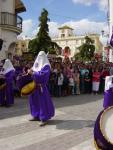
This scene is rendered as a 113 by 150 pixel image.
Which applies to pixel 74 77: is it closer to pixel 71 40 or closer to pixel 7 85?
pixel 7 85

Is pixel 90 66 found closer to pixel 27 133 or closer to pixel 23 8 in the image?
pixel 27 133

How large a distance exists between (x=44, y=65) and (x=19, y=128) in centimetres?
165

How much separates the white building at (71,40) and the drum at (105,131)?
9637 centimetres

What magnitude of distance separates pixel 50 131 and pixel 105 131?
429 centimetres

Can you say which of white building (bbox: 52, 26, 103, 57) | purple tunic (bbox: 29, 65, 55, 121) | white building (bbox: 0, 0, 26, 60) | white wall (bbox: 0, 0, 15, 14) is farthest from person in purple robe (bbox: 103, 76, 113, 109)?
white building (bbox: 52, 26, 103, 57)

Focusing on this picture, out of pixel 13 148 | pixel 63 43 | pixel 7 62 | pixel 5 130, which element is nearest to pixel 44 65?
pixel 5 130

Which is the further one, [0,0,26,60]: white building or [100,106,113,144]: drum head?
[0,0,26,60]: white building

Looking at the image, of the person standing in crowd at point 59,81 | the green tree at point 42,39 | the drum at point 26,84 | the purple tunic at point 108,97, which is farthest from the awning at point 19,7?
the purple tunic at point 108,97

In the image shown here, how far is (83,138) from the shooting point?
9156mm

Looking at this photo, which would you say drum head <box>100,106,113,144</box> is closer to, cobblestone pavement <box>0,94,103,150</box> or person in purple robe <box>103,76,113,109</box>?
person in purple robe <box>103,76,113,109</box>

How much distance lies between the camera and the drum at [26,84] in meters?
10.5

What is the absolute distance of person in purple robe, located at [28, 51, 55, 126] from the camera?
34.6ft

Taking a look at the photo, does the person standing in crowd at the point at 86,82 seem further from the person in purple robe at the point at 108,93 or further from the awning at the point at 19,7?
the awning at the point at 19,7

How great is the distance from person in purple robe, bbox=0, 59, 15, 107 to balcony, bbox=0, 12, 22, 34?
18238 mm
